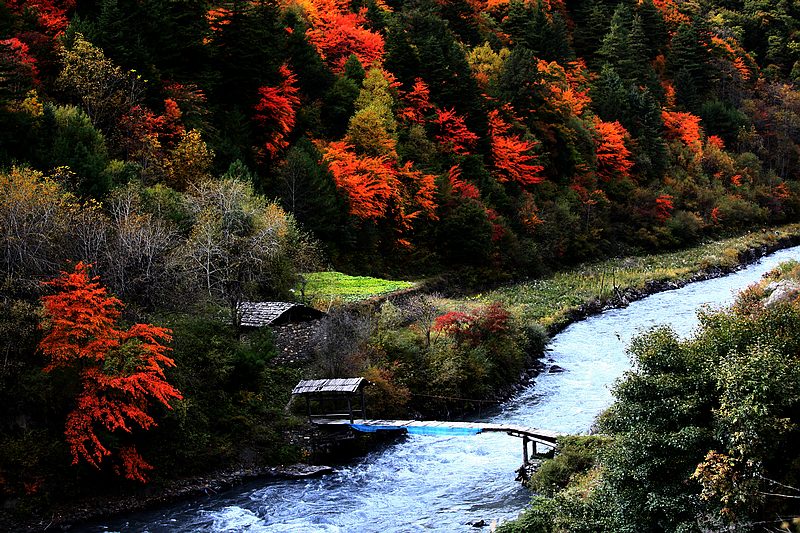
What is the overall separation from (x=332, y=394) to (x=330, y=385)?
2167 millimetres

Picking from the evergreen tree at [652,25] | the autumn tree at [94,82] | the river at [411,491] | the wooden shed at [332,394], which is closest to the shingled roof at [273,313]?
the wooden shed at [332,394]

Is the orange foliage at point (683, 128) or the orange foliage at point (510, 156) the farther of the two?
the orange foliage at point (683, 128)

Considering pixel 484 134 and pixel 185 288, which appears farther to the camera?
pixel 484 134

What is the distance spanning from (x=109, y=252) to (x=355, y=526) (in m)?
12.1

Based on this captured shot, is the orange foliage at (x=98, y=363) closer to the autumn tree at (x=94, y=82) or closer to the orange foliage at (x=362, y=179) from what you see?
the autumn tree at (x=94, y=82)

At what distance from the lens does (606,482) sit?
16.3m

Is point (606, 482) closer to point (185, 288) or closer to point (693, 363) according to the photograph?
point (693, 363)

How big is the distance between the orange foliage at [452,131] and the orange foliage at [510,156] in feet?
11.0

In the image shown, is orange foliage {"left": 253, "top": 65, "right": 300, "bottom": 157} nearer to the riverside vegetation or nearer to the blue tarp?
the blue tarp

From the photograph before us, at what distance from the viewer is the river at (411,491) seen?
20859 mm

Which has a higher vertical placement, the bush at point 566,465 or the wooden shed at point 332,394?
the wooden shed at point 332,394

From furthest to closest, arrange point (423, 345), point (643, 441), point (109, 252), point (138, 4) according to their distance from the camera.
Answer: point (138, 4) < point (423, 345) < point (109, 252) < point (643, 441)

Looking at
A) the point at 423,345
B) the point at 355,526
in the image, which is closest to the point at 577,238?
the point at 423,345

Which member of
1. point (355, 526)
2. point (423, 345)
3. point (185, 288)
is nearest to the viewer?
point (355, 526)
